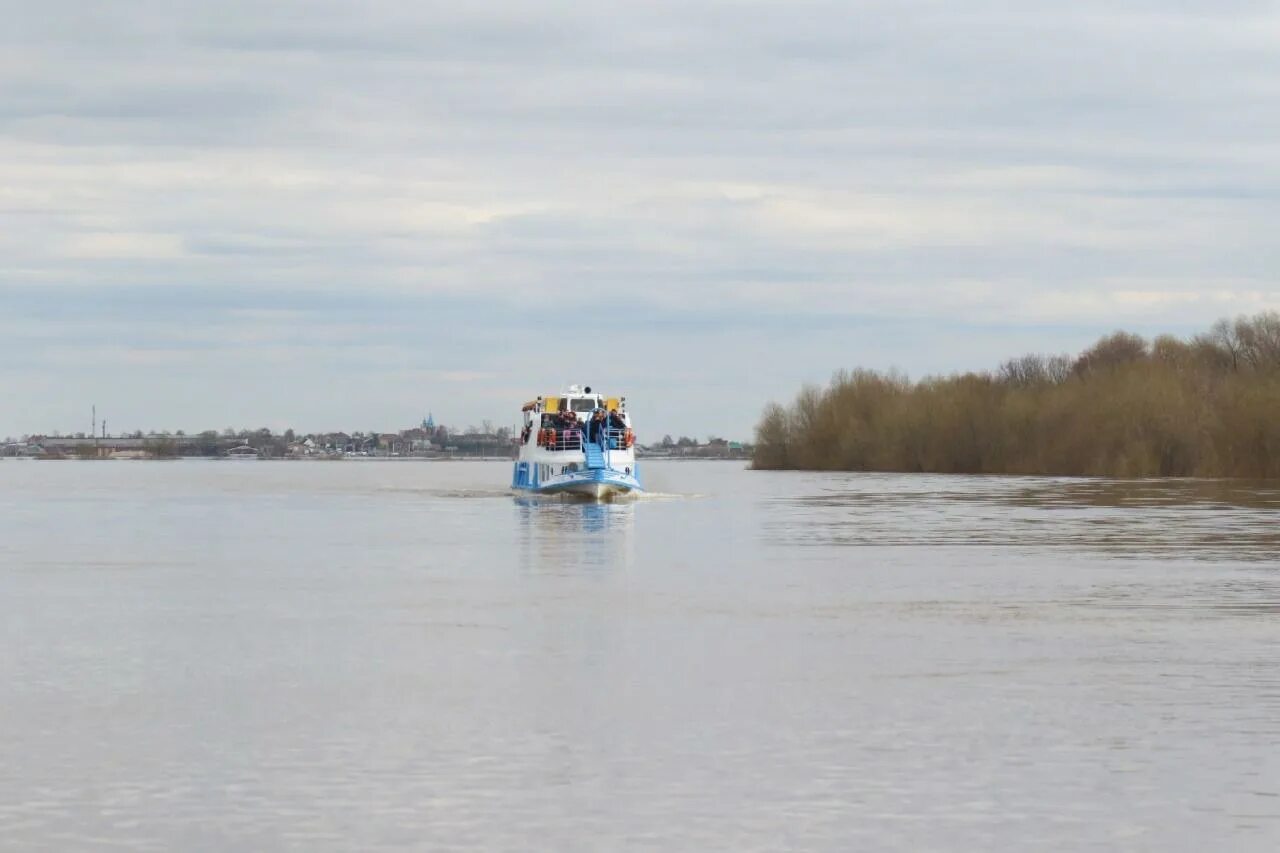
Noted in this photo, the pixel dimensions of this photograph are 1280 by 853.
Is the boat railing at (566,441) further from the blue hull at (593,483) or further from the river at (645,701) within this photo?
the river at (645,701)

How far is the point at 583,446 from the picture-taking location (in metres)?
76.7

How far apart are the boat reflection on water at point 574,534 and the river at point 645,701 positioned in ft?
1.42

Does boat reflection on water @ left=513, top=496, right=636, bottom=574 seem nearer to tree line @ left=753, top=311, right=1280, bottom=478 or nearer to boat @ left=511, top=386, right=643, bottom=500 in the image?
boat @ left=511, top=386, right=643, bottom=500

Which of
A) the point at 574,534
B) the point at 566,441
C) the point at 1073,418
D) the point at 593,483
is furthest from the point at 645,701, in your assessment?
the point at 1073,418

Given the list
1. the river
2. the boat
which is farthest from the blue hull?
the river

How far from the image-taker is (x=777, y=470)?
6649 inches

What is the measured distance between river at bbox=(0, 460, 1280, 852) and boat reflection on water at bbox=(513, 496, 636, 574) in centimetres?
43

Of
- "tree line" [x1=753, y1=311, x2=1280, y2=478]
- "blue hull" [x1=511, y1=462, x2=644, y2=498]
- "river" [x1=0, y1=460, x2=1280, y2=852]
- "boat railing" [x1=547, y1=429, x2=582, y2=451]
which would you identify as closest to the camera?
"river" [x1=0, y1=460, x2=1280, y2=852]

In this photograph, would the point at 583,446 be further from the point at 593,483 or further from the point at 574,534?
the point at 574,534

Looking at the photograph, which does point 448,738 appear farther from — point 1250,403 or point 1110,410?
point 1110,410

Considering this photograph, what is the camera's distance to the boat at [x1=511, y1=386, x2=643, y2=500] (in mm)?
76125

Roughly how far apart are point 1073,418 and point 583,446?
5339cm

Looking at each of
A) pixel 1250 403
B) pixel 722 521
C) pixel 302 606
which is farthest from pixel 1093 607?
pixel 1250 403

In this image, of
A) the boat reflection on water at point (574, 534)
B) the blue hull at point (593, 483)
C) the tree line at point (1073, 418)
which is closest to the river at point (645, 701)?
the boat reflection on water at point (574, 534)
